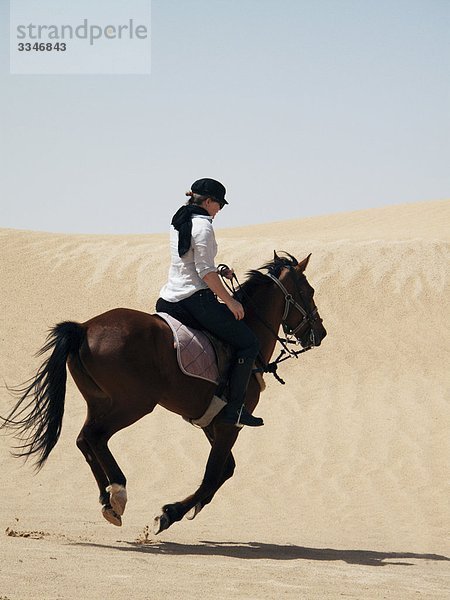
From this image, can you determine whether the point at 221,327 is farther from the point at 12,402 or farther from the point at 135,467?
the point at 12,402

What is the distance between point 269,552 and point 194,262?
2.33 m

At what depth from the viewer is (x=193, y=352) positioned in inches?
293

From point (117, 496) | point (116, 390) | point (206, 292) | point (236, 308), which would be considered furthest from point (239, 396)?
point (117, 496)

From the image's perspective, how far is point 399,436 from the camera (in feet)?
43.1

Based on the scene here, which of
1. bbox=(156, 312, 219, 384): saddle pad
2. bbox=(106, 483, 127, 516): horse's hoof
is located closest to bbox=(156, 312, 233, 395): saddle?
bbox=(156, 312, 219, 384): saddle pad

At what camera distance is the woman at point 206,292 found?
7.52 metres

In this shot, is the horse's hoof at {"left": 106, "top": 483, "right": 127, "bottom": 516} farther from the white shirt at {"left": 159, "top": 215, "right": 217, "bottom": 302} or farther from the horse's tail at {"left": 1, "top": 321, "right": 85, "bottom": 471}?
the white shirt at {"left": 159, "top": 215, "right": 217, "bottom": 302}

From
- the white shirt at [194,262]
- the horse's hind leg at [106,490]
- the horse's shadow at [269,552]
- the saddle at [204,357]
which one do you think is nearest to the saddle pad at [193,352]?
the saddle at [204,357]

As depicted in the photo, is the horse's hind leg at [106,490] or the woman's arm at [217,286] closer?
the horse's hind leg at [106,490]

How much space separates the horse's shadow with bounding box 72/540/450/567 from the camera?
7.01 meters

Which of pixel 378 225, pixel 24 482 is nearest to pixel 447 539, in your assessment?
pixel 24 482

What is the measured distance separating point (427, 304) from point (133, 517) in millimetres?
11141

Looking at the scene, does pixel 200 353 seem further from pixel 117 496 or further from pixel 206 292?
pixel 117 496

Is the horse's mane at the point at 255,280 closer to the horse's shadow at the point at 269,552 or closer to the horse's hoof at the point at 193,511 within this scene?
the horse's hoof at the point at 193,511
